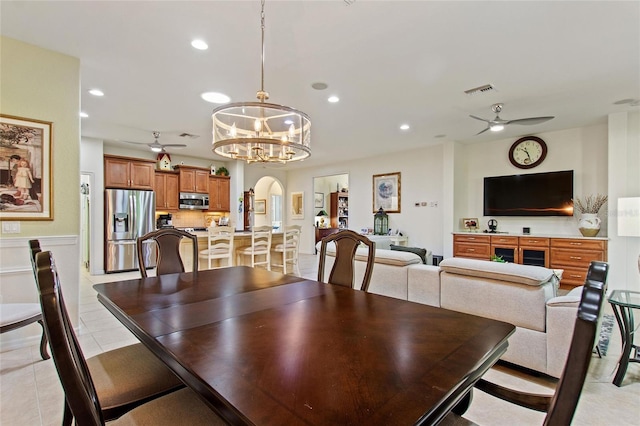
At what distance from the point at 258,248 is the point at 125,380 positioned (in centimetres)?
386

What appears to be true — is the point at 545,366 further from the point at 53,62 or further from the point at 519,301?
the point at 53,62

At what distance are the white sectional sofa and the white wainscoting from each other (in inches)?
129

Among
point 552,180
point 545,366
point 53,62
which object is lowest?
point 545,366

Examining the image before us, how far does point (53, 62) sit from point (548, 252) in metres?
6.98

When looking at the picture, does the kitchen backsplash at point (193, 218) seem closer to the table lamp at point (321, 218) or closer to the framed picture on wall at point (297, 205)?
the framed picture on wall at point (297, 205)

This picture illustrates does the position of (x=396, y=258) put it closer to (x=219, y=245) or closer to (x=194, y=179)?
(x=219, y=245)

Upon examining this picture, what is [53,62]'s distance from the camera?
2859mm

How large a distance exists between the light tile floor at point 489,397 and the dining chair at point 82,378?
102 centimetres

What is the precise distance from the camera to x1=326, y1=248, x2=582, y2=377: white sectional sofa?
2.02 meters

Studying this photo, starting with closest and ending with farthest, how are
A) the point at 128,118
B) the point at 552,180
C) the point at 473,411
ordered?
the point at 473,411, the point at 128,118, the point at 552,180

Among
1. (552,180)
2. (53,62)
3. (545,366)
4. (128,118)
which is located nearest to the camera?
(545,366)

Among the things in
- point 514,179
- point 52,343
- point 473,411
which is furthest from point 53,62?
point 514,179

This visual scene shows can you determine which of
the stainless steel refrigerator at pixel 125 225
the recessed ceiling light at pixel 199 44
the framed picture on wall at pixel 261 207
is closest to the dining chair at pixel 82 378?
the recessed ceiling light at pixel 199 44

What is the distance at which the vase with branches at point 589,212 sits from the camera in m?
4.90
